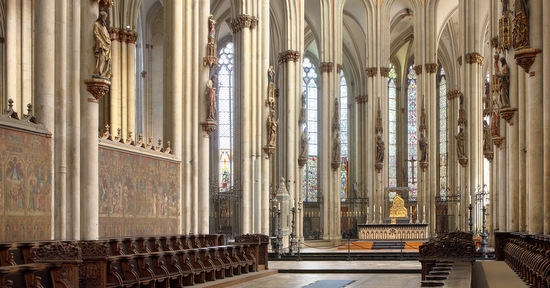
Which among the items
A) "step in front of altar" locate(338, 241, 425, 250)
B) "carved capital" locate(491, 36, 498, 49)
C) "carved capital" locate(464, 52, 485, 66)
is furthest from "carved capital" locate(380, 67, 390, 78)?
"step in front of altar" locate(338, 241, 425, 250)

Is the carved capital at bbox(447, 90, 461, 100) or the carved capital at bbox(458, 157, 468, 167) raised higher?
the carved capital at bbox(447, 90, 461, 100)

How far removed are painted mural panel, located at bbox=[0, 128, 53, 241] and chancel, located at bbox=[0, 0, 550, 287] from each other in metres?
0.04

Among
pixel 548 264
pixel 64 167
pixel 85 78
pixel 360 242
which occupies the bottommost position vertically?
pixel 360 242

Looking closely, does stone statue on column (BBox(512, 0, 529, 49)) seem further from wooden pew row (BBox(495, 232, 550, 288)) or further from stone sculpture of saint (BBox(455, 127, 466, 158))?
stone sculpture of saint (BBox(455, 127, 466, 158))

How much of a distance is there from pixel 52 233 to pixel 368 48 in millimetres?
33589

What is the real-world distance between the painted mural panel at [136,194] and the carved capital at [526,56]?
33.1ft

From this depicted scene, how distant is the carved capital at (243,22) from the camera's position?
111 ft

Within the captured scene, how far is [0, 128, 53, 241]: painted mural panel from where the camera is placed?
14.7m

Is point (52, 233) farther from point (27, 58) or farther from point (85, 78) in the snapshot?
point (27, 58)

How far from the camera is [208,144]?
86.4 feet

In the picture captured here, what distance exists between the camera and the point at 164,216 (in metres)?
23.5

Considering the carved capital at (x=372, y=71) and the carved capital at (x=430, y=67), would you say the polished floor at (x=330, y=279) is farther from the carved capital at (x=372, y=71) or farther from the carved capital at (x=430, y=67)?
the carved capital at (x=430, y=67)

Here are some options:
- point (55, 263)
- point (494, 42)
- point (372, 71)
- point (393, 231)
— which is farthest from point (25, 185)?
point (372, 71)

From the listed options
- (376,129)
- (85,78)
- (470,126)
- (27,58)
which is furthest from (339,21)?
(85,78)
